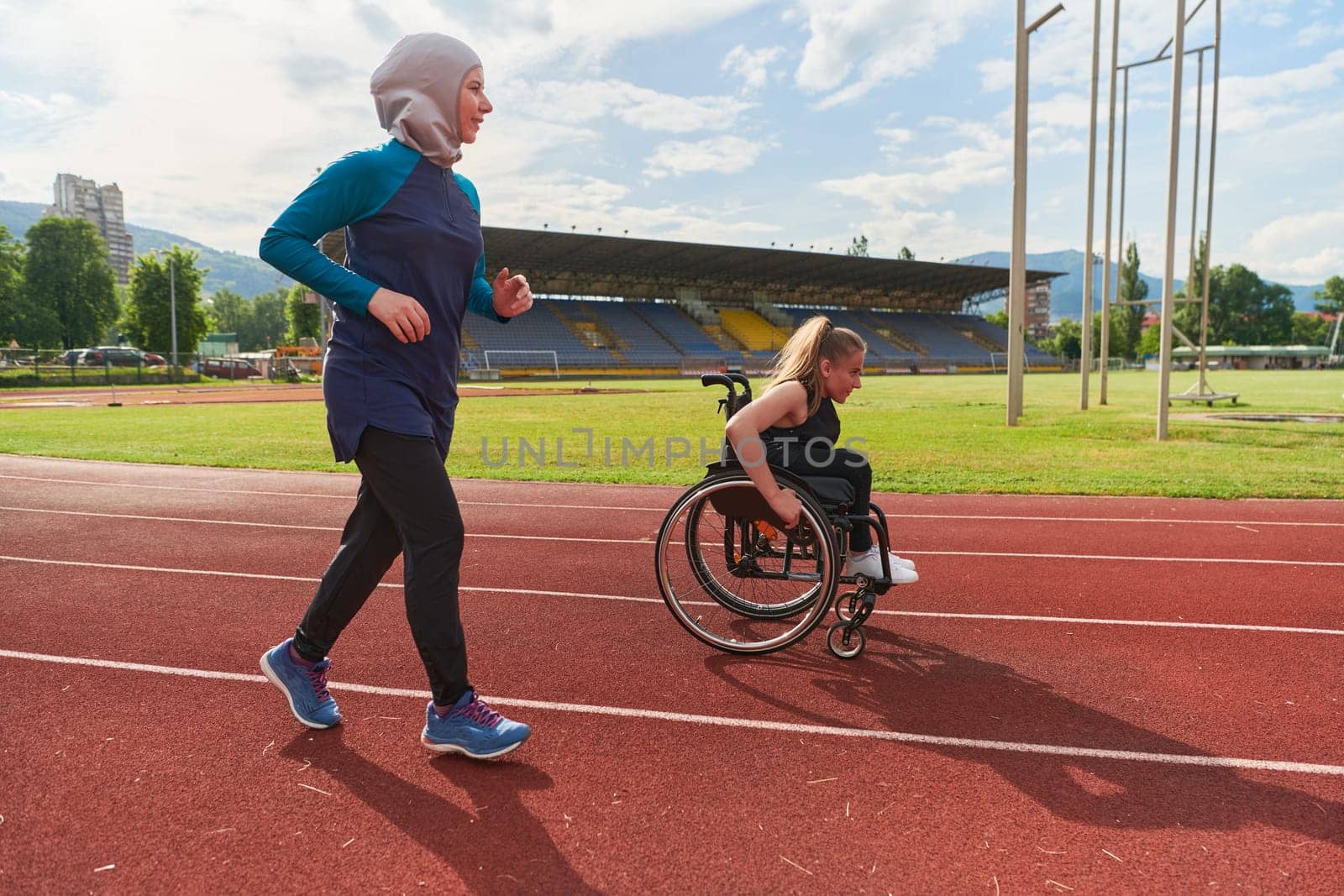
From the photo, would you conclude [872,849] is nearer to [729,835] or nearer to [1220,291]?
[729,835]

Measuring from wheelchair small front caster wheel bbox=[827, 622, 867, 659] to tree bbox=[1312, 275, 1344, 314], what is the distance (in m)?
119

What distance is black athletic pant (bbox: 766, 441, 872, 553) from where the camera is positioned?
3492 mm

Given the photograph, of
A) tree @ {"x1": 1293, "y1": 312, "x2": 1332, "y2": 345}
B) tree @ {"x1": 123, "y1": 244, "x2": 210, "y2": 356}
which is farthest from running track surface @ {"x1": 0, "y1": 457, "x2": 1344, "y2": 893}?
tree @ {"x1": 1293, "y1": 312, "x2": 1332, "y2": 345}

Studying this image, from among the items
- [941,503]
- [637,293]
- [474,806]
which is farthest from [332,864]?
[637,293]

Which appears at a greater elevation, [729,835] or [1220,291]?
[1220,291]

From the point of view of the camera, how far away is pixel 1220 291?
323ft

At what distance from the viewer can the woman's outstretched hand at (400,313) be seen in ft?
7.54

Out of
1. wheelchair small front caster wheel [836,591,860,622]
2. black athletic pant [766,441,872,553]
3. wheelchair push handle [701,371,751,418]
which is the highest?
wheelchair push handle [701,371,751,418]

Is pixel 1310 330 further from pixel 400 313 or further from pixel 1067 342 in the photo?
pixel 400 313

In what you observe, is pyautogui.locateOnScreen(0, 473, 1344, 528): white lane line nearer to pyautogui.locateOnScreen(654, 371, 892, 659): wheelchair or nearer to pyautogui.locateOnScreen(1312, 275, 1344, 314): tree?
pyautogui.locateOnScreen(654, 371, 892, 659): wheelchair

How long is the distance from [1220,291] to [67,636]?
383 feet

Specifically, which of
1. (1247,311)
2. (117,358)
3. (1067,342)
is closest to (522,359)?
(117,358)

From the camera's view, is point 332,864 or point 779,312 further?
point 779,312

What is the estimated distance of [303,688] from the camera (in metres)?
2.79
